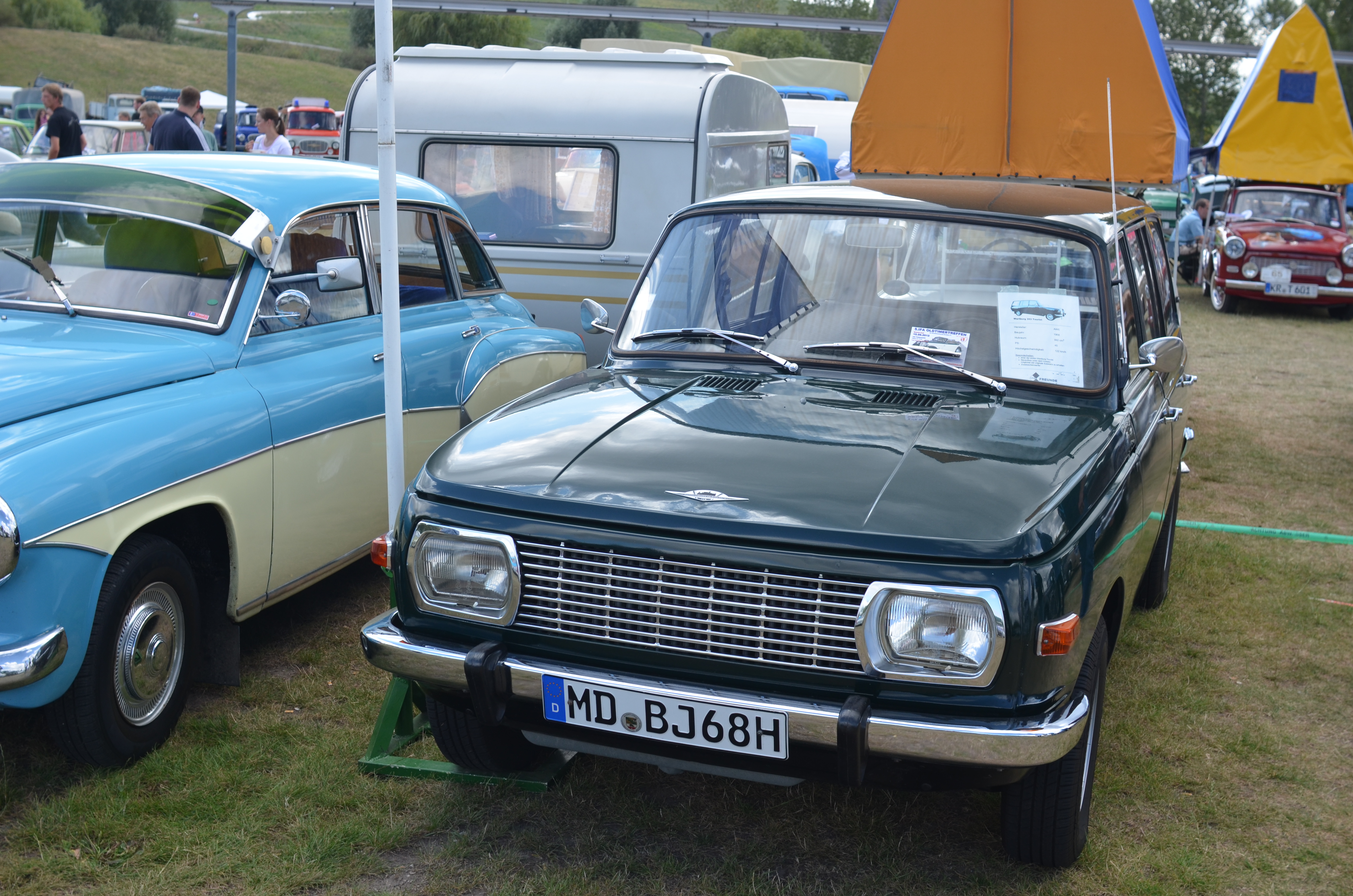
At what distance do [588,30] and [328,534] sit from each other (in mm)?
71927

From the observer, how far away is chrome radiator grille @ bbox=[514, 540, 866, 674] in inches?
112

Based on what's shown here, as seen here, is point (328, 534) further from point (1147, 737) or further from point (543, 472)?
point (1147, 737)

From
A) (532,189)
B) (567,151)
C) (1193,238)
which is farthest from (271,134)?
(1193,238)

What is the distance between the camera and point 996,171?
7.30 meters

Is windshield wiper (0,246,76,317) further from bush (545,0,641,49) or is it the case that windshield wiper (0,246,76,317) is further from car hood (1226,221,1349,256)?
bush (545,0,641,49)

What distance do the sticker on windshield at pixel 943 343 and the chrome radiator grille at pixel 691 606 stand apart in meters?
1.27

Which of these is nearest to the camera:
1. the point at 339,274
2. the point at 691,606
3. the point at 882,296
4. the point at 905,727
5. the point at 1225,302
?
the point at 905,727

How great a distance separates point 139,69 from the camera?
7038 centimetres

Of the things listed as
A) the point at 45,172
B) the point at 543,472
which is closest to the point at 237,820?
the point at 543,472

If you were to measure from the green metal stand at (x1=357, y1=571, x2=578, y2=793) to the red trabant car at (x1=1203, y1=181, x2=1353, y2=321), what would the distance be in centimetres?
1568

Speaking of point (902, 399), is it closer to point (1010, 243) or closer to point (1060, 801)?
point (1010, 243)

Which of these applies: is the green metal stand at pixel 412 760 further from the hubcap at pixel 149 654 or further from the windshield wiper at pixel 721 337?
the windshield wiper at pixel 721 337

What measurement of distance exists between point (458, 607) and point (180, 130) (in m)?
9.59

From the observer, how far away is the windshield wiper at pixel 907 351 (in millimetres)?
3732
